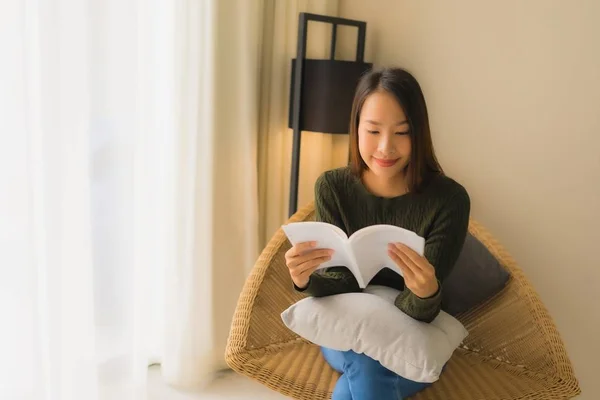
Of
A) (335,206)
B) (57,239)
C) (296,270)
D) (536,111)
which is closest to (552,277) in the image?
(536,111)

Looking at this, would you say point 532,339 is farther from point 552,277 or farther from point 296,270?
point 296,270

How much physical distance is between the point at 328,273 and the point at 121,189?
68 cm

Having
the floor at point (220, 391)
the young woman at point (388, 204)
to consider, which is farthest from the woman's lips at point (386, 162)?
the floor at point (220, 391)

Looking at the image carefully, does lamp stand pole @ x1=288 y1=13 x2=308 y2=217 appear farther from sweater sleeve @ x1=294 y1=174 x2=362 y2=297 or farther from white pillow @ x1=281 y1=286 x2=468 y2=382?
white pillow @ x1=281 y1=286 x2=468 y2=382

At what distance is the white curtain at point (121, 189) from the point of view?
1.45 m

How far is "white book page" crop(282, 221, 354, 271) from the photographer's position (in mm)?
1212

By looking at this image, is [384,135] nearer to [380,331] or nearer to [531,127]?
[380,331]

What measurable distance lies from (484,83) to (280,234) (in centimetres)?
84

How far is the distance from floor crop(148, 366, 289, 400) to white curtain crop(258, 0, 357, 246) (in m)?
0.53

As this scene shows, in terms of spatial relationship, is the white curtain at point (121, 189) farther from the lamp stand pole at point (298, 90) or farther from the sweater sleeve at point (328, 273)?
the sweater sleeve at point (328, 273)

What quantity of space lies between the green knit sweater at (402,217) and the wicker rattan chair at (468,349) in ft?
0.68

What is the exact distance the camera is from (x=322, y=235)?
4.03ft

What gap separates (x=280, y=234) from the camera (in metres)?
1.66

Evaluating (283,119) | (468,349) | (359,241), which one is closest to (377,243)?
(359,241)
